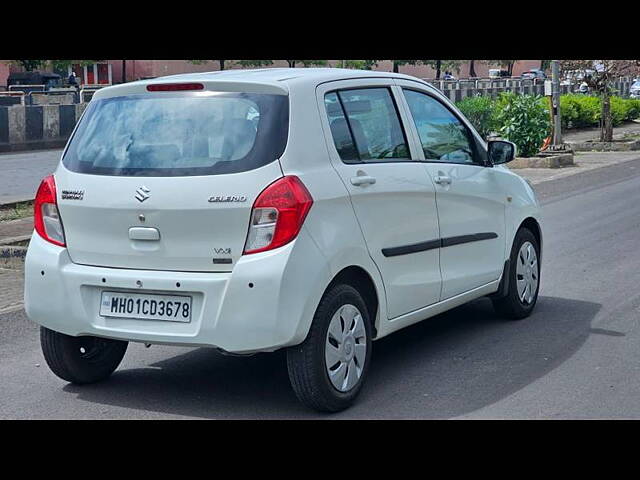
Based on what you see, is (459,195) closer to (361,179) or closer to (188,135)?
(361,179)

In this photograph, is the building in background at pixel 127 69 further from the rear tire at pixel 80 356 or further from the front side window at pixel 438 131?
the rear tire at pixel 80 356

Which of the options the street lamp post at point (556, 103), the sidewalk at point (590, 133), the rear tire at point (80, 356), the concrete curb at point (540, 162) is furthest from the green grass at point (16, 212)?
the sidewalk at point (590, 133)

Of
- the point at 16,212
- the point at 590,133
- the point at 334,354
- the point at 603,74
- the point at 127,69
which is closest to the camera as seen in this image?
the point at 334,354

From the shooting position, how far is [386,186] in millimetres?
6270

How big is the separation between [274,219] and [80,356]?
65.5 inches

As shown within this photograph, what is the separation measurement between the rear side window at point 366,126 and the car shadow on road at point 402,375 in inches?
51.3

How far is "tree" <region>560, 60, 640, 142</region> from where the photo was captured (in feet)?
Result: 90.0

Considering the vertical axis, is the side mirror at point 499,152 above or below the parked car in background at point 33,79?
below

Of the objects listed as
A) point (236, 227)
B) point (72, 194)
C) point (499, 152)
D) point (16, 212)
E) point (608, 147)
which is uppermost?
point (499, 152)

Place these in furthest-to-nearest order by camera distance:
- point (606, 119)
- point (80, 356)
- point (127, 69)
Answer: point (127, 69)
point (606, 119)
point (80, 356)

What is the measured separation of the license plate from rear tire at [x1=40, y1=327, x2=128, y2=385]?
612 mm

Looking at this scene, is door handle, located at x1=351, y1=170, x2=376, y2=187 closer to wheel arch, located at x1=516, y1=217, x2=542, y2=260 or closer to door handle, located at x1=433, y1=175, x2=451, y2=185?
door handle, located at x1=433, y1=175, x2=451, y2=185

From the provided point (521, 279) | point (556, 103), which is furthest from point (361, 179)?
point (556, 103)

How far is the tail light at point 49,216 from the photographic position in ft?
19.7
